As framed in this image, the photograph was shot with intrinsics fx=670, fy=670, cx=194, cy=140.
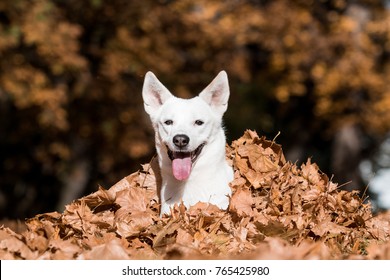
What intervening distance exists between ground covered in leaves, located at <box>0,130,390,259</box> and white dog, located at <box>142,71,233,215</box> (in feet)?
0.53

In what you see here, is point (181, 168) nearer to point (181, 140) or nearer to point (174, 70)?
point (181, 140)

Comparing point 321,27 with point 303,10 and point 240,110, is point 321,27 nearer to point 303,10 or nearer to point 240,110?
point 303,10

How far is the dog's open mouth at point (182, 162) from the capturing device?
16.2ft

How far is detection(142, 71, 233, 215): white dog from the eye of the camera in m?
4.93

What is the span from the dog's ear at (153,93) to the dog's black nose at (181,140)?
1.98 feet

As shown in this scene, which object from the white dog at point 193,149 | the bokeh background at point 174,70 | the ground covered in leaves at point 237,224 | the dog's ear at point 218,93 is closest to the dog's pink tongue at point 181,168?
the white dog at point 193,149

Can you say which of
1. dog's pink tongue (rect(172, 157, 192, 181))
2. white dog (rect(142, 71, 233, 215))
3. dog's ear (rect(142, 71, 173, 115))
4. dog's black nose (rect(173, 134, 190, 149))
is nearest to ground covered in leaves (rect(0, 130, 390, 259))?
white dog (rect(142, 71, 233, 215))

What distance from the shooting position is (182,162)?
495cm

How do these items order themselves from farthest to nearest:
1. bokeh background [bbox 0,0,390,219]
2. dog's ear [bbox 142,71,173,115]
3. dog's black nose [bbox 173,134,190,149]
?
1. bokeh background [bbox 0,0,390,219]
2. dog's ear [bbox 142,71,173,115]
3. dog's black nose [bbox 173,134,190,149]

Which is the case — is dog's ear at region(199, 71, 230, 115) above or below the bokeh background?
above

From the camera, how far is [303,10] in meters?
17.1

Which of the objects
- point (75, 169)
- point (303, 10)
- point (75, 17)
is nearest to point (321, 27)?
point (303, 10)

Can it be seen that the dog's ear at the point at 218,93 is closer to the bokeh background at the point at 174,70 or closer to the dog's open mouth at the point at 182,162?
the dog's open mouth at the point at 182,162

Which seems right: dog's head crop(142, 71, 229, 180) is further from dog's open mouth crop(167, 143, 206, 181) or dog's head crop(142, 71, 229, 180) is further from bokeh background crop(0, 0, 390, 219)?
bokeh background crop(0, 0, 390, 219)
